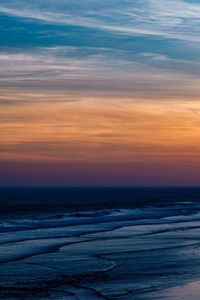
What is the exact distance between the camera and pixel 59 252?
94.5 feet

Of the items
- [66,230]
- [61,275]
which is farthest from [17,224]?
[61,275]

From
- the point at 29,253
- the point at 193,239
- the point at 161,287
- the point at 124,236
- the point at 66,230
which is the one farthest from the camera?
the point at 66,230

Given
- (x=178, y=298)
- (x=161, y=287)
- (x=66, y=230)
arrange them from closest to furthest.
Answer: (x=178, y=298), (x=161, y=287), (x=66, y=230)

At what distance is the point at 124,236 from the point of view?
37781mm

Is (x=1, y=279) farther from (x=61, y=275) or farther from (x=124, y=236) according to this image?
(x=124, y=236)

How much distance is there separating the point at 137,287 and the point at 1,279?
15.0ft

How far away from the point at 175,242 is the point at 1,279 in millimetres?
14538

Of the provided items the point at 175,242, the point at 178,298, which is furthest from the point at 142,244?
the point at 178,298

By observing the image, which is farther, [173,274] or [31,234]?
[31,234]

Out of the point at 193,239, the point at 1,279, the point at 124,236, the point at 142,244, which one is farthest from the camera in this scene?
the point at 124,236

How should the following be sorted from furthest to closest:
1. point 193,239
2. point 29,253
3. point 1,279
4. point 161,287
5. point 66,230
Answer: point 66,230
point 193,239
point 29,253
point 1,279
point 161,287

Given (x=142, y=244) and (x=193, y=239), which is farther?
(x=193, y=239)

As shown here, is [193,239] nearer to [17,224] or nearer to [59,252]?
[59,252]

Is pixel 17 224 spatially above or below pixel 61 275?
below
